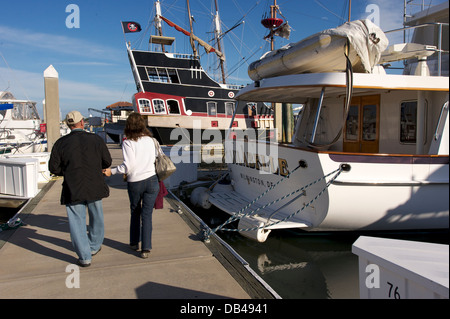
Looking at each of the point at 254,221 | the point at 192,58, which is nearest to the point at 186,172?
the point at 254,221

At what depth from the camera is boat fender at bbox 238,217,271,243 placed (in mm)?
5730

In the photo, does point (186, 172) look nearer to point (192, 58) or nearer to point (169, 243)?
point (169, 243)

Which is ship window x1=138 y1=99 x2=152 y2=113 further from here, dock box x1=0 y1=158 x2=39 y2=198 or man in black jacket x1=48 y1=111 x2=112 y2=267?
man in black jacket x1=48 y1=111 x2=112 y2=267

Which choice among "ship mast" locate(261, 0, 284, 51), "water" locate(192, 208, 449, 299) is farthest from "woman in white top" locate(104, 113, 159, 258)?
"ship mast" locate(261, 0, 284, 51)

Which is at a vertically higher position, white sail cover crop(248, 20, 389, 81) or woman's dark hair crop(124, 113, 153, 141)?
white sail cover crop(248, 20, 389, 81)

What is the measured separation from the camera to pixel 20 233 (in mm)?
5379

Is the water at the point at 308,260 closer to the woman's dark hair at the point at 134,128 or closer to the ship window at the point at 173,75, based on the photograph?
the woman's dark hair at the point at 134,128

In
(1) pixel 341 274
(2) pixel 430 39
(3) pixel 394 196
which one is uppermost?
(2) pixel 430 39

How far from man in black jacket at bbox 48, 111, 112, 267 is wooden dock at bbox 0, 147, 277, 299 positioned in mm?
360

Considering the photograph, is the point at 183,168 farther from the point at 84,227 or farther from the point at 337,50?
the point at 84,227

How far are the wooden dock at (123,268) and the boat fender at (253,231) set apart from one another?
86 centimetres
